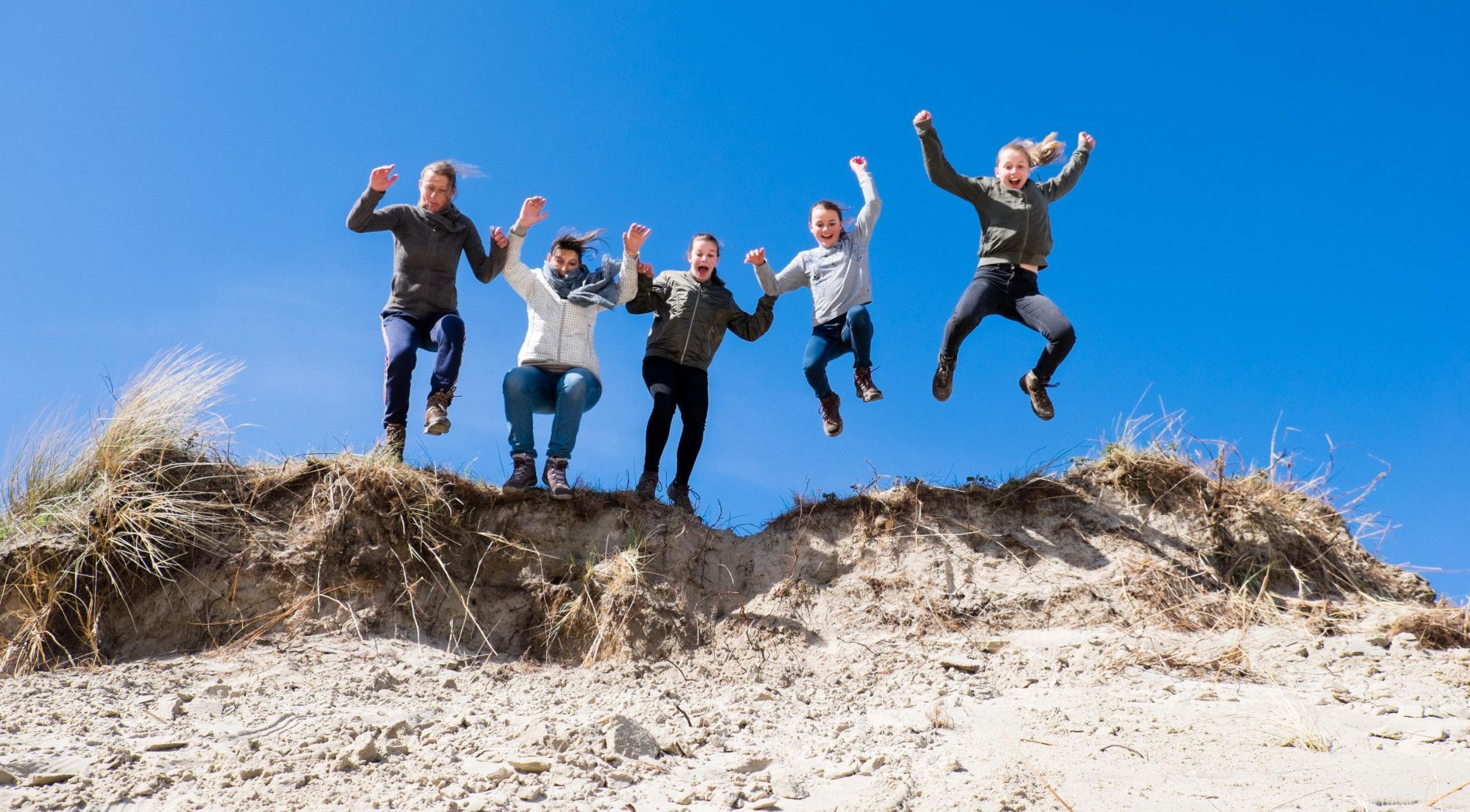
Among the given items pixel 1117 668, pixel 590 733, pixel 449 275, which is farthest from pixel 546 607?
pixel 1117 668

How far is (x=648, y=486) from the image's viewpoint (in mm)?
7090

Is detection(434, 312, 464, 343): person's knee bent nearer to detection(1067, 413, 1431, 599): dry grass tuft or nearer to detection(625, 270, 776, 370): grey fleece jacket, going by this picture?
detection(625, 270, 776, 370): grey fleece jacket

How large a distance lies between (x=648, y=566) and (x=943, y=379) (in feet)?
7.79

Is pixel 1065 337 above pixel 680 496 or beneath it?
above

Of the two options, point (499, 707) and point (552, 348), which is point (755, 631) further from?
point (552, 348)

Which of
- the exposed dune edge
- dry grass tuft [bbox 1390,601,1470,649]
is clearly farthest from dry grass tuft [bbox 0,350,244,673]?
dry grass tuft [bbox 1390,601,1470,649]

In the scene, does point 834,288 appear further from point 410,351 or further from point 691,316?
point 410,351

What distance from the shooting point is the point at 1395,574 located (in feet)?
22.6

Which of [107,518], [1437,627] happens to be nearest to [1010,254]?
[1437,627]

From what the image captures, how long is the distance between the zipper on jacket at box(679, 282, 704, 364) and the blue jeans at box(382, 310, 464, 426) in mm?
1489

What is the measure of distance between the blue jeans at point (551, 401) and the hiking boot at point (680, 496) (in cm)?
85

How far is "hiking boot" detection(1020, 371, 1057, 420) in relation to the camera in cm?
694

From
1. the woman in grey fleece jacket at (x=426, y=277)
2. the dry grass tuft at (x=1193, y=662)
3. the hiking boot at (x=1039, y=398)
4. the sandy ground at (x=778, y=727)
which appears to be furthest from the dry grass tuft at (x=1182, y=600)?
the woman in grey fleece jacket at (x=426, y=277)

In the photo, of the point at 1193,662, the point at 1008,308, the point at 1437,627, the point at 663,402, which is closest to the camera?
the point at 1193,662
